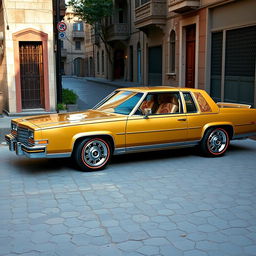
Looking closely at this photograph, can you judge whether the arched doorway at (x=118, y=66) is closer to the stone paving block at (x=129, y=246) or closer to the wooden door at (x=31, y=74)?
the wooden door at (x=31, y=74)

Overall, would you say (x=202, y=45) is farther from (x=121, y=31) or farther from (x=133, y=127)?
(x=121, y=31)

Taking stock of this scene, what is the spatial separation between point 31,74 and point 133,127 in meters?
8.10

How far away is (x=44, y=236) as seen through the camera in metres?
4.36

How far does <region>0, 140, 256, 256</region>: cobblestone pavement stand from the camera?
4129 mm

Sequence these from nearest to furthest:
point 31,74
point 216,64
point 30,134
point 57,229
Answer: point 57,229
point 30,134
point 31,74
point 216,64

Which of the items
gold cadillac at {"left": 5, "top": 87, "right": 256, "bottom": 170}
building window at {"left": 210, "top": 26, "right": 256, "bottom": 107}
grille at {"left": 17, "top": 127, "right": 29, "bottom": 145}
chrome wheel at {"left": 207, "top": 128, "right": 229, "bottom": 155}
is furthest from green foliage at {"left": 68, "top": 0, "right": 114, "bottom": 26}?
grille at {"left": 17, "top": 127, "right": 29, "bottom": 145}

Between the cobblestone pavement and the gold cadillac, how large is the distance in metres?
0.37

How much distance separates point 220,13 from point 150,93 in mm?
9270

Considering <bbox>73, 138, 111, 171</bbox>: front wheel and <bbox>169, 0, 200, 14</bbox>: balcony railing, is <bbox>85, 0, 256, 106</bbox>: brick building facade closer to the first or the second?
<bbox>169, 0, 200, 14</bbox>: balcony railing

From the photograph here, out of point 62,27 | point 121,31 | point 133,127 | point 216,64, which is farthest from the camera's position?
point 121,31

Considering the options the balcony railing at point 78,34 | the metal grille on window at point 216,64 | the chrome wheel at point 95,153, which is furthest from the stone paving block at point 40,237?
the balcony railing at point 78,34

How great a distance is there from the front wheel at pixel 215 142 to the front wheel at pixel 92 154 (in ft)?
6.98

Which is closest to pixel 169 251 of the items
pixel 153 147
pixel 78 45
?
pixel 153 147

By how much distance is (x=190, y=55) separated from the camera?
18984mm
